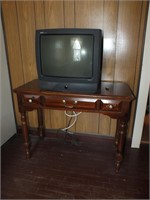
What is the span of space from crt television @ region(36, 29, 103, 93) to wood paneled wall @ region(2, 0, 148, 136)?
1.19 feet

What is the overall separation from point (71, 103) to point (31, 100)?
0.38 m

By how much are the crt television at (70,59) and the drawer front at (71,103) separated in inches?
3.4

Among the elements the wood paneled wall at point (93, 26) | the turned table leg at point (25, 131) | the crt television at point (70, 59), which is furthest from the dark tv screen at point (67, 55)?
the turned table leg at point (25, 131)

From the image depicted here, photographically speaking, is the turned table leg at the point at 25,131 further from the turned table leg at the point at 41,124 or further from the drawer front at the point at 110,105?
the drawer front at the point at 110,105

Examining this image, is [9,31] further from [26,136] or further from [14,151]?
[14,151]

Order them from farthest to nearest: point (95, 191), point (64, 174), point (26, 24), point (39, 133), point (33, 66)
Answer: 1. point (39, 133)
2. point (33, 66)
3. point (26, 24)
4. point (64, 174)
5. point (95, 191)

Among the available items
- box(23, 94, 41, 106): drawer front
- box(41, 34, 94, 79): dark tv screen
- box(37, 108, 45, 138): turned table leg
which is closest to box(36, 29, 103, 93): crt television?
box(41, 34, 94, 79): dark tv screen

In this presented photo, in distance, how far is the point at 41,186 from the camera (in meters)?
1.38

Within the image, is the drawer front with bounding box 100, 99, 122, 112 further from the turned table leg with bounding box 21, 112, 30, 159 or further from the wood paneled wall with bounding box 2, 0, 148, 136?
the turned table leg with bounding box 21, 112, 30, 159

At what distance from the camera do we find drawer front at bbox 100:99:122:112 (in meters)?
1.30

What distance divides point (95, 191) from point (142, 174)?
52 cm

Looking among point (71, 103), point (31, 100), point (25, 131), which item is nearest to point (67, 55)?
point (71, 103)

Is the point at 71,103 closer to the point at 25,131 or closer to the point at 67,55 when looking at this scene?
the point at 67,55

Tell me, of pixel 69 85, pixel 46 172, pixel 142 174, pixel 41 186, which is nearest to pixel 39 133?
pixel 46 172
